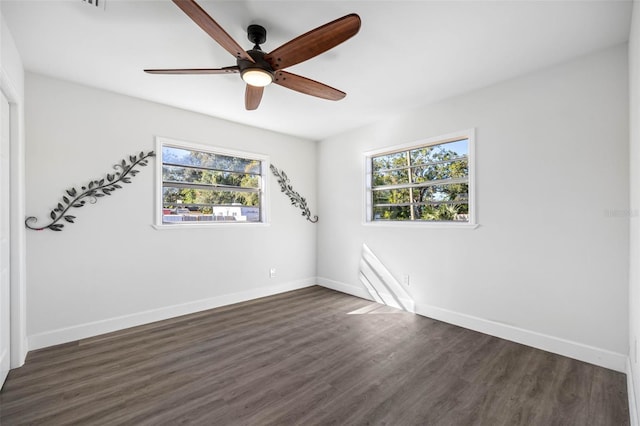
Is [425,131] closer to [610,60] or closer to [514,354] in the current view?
[610,60]

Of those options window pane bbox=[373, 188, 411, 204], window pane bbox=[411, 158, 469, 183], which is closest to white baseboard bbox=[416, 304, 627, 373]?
window pane bbox=[373, 188, 411, 204]

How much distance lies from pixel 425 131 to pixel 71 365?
4183mm

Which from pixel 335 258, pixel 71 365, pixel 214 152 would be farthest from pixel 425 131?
pixel 71 365

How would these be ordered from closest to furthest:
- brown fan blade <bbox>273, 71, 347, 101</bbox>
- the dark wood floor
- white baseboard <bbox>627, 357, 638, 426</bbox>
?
white baseboard <bbox>627, 357, 638, 426</bbox>
the dark wood floor
brown fan blade <bbox>273, 71, 347, 101</bbox>

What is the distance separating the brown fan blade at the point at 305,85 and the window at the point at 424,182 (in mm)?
1598

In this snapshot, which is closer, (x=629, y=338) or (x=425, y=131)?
(x=629, y=338)

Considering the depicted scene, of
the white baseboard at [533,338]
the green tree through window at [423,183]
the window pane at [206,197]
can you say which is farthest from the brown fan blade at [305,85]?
the white baseboard at [533,338]

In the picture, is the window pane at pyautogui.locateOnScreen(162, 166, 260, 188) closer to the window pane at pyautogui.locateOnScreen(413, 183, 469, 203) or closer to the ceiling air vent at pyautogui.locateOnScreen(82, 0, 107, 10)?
the ceiling air vent at pyautogui.locateOnScreen(82, 0, 107, 10)

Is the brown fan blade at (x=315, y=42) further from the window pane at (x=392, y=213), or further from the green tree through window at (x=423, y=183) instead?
the window pane at (x=392, y=213)

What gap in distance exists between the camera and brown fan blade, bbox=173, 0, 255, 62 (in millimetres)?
1411

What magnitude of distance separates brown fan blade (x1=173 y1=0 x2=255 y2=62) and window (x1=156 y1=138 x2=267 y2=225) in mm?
2100

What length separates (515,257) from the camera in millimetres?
2812

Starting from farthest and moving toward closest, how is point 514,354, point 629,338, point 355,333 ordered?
point 355,333
point 514,354
point 629,338

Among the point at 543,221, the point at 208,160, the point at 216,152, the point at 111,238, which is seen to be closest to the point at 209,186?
the point at 208,160
